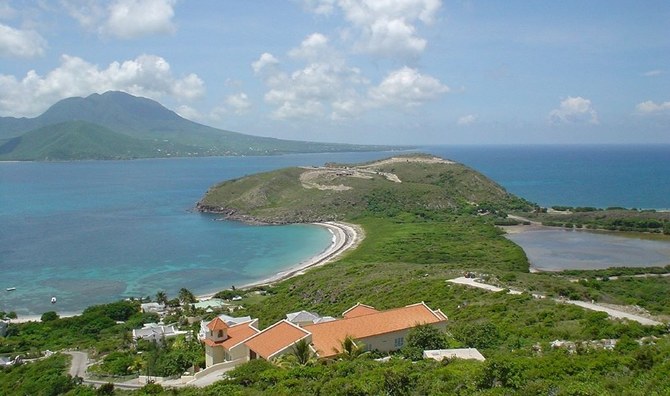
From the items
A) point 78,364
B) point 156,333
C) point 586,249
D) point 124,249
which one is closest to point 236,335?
point 78,364

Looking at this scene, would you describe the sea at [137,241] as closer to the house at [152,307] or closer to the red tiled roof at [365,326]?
the house at [152,307]

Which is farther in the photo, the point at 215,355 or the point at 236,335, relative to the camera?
the point at 236,335

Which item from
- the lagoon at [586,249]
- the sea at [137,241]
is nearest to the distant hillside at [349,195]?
the sea at [137,241]

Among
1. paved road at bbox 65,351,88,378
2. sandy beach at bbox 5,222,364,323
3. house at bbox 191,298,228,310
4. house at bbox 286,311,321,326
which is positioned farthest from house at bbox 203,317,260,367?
sandy beach at bbox 5,222,364,323

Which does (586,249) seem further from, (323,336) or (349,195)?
(323,336)

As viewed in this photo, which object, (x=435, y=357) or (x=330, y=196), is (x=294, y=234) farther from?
(x=435, y=357)

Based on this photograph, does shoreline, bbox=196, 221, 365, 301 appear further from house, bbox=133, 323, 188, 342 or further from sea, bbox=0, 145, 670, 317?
house, bbox=133, 323, 188, 342
